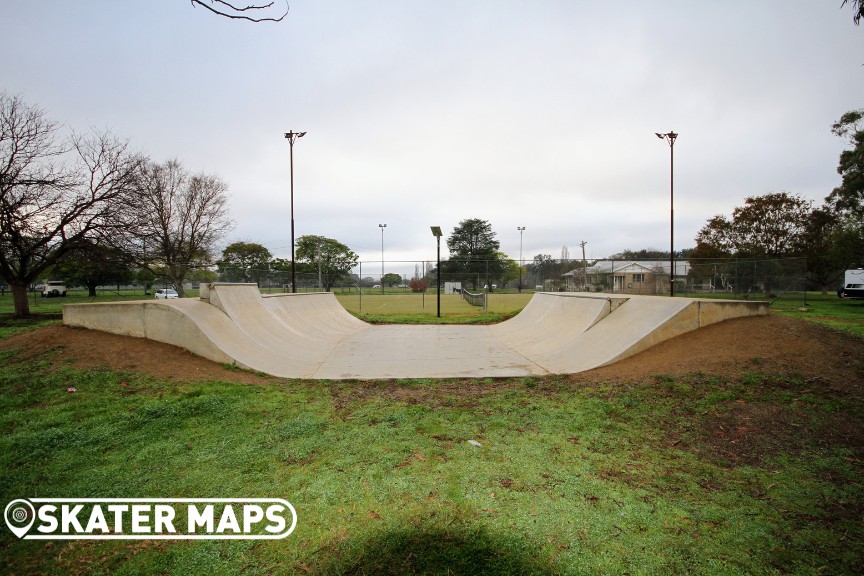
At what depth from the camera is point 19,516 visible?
258 centimetres

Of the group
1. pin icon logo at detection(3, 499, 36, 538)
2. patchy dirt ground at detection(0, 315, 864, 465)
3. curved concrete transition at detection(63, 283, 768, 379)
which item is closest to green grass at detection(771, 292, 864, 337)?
patchy dirt ground at detection(0, 315, 864, 465)

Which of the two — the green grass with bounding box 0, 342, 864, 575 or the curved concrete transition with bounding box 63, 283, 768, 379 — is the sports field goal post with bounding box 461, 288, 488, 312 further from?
the green grass with bounding box 0, 342, 864, 575

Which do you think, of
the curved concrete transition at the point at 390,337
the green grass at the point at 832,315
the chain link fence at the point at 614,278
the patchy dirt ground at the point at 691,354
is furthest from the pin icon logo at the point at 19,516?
the chain link fence at the point at 614,278

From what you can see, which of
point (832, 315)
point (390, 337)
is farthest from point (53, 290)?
point (832, 315)

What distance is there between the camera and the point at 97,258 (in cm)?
1510

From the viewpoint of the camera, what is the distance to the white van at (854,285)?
22.8m

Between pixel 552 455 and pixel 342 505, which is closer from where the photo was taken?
pixel 342 505

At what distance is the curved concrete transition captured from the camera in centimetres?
665

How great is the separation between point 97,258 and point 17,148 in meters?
4.37

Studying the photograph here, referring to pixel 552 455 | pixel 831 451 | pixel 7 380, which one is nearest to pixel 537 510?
pixel 552 455

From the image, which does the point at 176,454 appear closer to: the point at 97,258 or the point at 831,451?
the point at 831,451

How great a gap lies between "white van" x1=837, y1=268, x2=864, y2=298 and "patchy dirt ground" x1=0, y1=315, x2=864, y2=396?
24736mm

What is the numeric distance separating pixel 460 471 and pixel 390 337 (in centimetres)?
849

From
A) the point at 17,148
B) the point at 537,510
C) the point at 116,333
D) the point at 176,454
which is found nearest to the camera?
the point at 537,510
